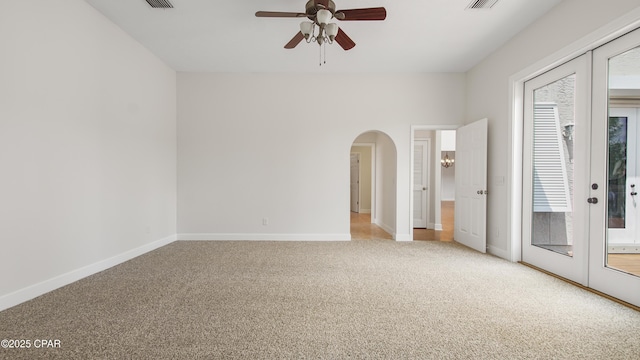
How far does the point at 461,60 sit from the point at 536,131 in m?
1.66

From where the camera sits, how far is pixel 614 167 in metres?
2.59

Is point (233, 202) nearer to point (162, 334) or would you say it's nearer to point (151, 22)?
point (151, 22)

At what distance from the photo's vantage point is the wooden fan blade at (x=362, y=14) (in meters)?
2.52

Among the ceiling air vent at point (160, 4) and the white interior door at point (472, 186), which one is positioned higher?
the ceiling air vent at point (160, 4)

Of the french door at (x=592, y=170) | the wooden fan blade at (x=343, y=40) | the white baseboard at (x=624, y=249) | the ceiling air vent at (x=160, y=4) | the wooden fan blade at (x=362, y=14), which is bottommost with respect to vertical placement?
the white baseboard at (x=624, y=249)

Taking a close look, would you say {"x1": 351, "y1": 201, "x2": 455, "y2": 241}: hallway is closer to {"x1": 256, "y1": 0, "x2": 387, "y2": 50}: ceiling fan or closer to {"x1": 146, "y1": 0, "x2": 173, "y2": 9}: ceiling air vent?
{"x1": 256, "y1": 0, "x2": 387, "y2": 50}: ceiling fan

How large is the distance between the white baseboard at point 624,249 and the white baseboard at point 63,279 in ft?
17.3

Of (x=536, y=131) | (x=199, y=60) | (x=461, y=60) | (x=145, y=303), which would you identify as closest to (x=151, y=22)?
(x=199, y=60)

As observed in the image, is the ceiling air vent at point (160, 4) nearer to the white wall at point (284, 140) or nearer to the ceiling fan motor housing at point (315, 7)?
the ceiling fan motor housing at point (315, 7)

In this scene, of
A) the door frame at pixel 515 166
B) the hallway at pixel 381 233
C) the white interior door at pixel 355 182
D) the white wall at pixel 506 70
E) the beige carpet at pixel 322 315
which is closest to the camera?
the beige carpet at pixel 322 315

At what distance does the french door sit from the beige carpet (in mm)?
306

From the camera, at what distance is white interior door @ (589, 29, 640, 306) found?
2.45 metres

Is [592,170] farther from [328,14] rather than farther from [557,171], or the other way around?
[328,14]

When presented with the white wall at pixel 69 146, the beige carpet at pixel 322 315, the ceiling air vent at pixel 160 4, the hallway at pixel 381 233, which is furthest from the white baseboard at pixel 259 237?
the ceiling air vent at pixel 160 4
